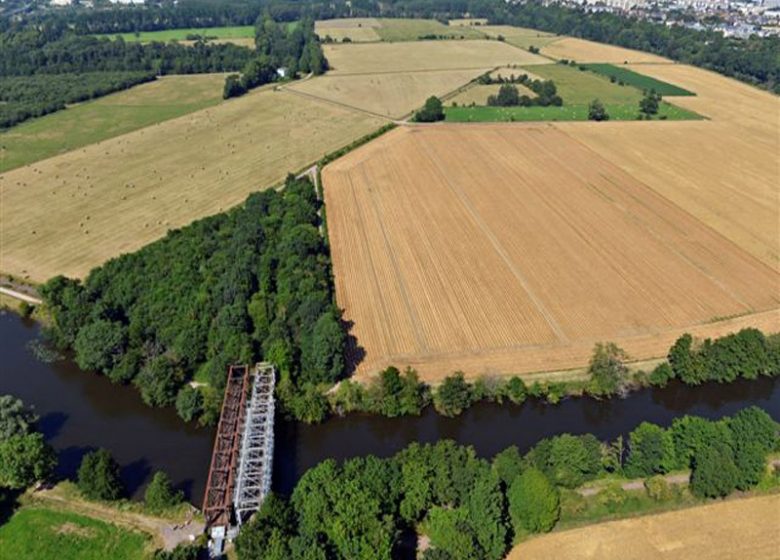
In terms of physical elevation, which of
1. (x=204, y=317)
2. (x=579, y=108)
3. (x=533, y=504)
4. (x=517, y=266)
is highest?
(x=579, y=108)

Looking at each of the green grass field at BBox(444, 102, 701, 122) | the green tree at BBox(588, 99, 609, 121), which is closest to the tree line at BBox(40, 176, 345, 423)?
the green grass field at BBox(444, 102, 701, 122)

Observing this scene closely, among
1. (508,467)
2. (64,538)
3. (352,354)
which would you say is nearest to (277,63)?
(352,354)

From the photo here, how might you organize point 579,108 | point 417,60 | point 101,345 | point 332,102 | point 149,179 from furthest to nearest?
point 417,60
point 332,102
point 579,108
point 149,179
point 101,345

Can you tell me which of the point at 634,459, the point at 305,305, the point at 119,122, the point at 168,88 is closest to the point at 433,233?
the point at 305,305

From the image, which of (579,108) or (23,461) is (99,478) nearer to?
(23,461)

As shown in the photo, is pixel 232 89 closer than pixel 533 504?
No

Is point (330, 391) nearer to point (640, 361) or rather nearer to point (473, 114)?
point (640, 361)
